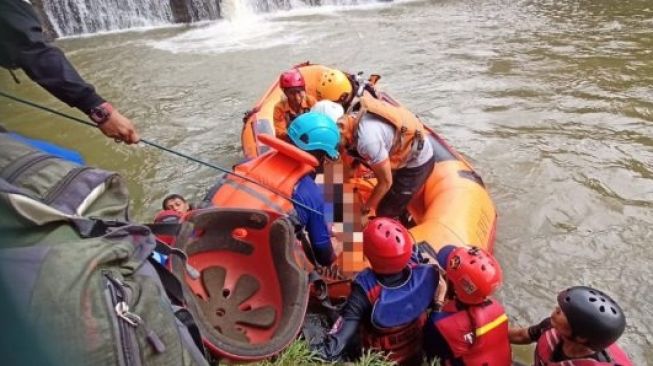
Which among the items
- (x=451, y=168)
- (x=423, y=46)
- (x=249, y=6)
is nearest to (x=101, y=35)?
(x=249, y=6)

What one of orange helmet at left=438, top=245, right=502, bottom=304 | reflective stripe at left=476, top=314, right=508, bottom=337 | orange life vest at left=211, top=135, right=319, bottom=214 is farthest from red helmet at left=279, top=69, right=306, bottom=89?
reflective stripe at left=476, top=314, right=508, bottom=337

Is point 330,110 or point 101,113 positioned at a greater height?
point 101,113

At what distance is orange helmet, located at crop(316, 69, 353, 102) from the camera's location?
504 cm

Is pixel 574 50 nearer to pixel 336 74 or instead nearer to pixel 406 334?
pixel 336 74

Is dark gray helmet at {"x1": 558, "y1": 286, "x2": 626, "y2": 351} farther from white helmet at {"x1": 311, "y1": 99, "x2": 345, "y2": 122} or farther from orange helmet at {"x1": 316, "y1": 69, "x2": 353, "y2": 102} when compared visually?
orange helmet at {"x1": 316, "y1": 69, "x2": 353, "y2": 102}

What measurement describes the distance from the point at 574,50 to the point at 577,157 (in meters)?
4.02

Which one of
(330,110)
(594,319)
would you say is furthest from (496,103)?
(594,319)

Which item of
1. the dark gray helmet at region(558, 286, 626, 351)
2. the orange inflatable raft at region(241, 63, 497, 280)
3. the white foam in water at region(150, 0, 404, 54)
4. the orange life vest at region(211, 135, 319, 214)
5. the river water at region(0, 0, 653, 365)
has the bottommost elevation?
the river water at region(0, 0, 653, 365)

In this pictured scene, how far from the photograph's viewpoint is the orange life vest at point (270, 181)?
319 cm

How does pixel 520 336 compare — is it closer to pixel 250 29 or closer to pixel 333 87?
pixel 333 87

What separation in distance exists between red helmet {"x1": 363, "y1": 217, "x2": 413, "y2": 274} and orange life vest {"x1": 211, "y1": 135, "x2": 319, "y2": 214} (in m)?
0.58

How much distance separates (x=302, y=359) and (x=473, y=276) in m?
0.91

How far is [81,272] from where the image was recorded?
4.58ft

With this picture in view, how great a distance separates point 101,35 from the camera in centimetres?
1334
